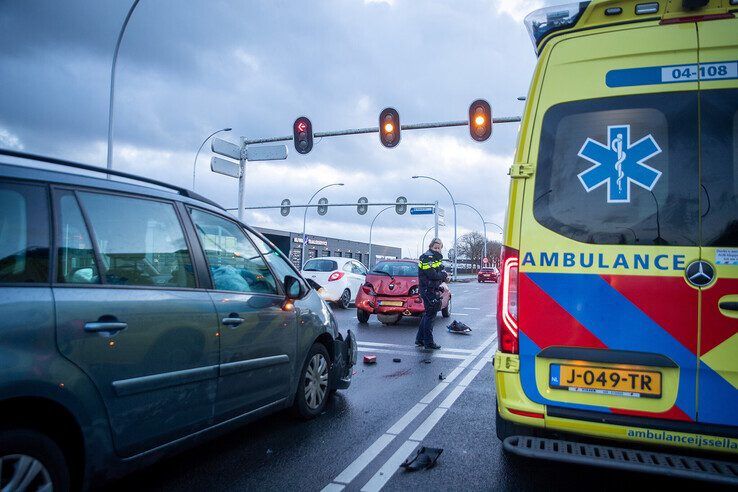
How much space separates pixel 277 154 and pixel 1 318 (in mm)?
10591

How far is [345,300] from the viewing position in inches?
638

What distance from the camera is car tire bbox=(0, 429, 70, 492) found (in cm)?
211

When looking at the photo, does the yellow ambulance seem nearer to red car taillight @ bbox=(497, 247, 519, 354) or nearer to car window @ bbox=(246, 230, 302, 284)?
red car taillight @ bbox=(497, 247, 519, 354)

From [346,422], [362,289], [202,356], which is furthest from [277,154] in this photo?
[202,356]

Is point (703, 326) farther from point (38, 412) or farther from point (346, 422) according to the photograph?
point (38, 412)

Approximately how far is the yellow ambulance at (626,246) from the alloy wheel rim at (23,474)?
7.45 ft

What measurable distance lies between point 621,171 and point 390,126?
11.1m

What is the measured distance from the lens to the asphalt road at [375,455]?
3.25 meters

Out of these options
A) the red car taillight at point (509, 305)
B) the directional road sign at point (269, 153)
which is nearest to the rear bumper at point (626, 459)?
the red car taillight at point (509, 305)

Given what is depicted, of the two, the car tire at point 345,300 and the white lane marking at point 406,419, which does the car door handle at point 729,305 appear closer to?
the white lane marking at point 406,419

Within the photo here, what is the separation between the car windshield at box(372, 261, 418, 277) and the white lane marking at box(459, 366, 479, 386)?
500 cm

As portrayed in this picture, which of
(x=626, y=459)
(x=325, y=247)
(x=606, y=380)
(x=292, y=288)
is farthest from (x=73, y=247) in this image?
(x=325, y=247)

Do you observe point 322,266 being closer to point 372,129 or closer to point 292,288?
point 372,129

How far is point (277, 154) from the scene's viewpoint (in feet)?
40.6
